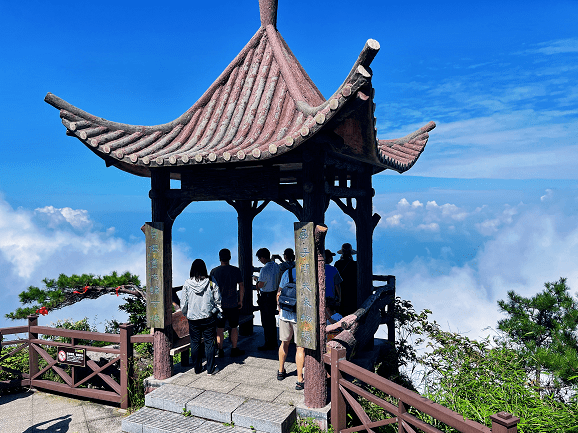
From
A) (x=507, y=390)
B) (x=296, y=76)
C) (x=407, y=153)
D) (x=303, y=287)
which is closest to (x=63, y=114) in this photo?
(x=296, y=76)

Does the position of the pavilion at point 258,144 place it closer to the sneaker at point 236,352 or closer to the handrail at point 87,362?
the handrail at point 87,362

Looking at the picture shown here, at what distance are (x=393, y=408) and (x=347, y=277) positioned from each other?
390 cm

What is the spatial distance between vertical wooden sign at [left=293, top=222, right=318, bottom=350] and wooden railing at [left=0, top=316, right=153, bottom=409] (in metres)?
2.68

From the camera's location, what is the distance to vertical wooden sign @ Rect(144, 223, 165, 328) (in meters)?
6.57

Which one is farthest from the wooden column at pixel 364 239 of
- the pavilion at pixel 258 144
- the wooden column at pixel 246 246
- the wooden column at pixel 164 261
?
the wooden column at pixel 164 261

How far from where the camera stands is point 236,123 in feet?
20.7

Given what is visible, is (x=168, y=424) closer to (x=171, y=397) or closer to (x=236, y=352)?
(x=171, y=397)

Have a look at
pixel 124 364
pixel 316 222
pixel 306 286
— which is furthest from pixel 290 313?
pixel 124 364

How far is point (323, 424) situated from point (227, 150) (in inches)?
139

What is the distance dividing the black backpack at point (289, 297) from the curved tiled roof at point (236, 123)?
181 cm

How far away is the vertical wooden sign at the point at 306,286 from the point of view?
17.6 feet

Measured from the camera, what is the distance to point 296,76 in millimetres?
6762

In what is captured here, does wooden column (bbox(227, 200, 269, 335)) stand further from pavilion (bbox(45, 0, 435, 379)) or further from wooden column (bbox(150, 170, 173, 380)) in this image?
wooden column (bbox(150, 170, 173, 380))

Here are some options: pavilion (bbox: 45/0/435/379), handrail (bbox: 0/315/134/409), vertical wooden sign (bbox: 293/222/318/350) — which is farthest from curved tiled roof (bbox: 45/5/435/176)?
handrail (bbox: 0/315/134/409)
